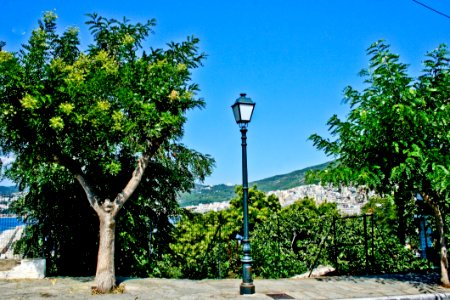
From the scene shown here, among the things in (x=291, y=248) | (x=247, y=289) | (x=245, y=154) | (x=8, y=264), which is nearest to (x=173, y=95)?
(x=245, y=154)

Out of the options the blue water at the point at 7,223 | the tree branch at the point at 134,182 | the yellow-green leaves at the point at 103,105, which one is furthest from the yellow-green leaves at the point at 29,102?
the blue water at the point at 7,223

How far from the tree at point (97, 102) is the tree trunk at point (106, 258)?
0.07 ft

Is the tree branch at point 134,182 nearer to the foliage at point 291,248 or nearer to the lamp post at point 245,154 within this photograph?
the lamp post at point 245,154

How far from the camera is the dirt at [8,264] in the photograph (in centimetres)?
1072

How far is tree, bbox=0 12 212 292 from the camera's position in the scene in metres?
8.70

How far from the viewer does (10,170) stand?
39.0 feet

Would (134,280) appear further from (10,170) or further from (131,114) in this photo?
(10,170)

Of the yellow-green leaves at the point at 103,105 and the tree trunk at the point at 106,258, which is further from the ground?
the yellow-green leaves at the point at 103,105

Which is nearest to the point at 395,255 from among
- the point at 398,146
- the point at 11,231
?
the point at 398,146

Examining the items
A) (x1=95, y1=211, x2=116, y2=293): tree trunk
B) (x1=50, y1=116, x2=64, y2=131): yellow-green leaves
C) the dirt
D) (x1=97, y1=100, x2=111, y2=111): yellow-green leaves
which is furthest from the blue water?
(x1=97, y1=100, x2=111, y2=111): yellow-green leaves

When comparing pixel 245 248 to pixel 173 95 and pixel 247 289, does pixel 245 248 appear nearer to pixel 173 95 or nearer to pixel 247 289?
pixel 247 289

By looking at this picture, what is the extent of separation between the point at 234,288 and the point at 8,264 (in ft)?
18.8

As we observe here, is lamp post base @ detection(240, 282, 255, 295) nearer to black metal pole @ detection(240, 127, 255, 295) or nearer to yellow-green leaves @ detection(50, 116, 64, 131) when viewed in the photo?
black metal pole @ detection(240, 127, 255, 295)

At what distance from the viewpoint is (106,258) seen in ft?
29.9
